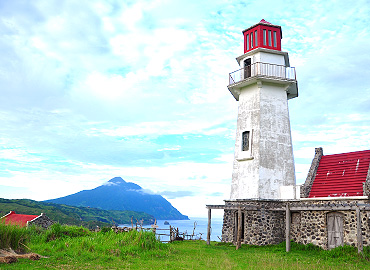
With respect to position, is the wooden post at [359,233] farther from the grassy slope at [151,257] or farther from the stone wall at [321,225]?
the stone wall at [321,225]

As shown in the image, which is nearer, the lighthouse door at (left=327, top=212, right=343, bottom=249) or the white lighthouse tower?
the lighthouse door at (left=327, top=212, right=343, bottom=249)

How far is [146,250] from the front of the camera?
52.4 ft

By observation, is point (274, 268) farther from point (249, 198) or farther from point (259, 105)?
point (259, 105)

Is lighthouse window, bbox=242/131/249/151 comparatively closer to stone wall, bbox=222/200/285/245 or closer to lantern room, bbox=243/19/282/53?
stone wall, bbox=222/200/285/245

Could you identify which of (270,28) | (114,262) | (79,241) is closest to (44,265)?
(114,262)

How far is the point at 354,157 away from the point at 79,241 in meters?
17.1

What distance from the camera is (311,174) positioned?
20.4 meters

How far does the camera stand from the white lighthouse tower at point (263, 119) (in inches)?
816

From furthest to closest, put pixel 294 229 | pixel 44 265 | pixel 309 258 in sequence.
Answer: pixel 294 229, pixel 309 258, pixel 44 265

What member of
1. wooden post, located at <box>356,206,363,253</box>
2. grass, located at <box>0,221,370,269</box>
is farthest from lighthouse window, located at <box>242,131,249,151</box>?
wooden post, located at <box>356,206,363,253</box>

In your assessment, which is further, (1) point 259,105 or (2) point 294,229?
(1) point 259,105

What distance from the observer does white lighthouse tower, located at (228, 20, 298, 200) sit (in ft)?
68.0

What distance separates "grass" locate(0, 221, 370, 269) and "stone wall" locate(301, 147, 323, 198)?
326 centimetres

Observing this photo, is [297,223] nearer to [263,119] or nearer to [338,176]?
[338,176]
